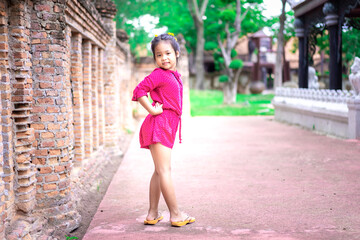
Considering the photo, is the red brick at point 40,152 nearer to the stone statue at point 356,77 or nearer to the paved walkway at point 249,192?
the paved walkway at point 249,192

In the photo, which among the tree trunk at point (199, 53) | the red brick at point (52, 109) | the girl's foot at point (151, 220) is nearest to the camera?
the girl's foot at point (151, 220)

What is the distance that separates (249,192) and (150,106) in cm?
206

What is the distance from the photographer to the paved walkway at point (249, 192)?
12.5ft

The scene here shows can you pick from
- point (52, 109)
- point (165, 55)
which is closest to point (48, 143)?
point (52, 109)

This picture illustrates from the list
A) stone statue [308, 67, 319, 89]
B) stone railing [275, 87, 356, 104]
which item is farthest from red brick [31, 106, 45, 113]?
stone statue [308, 67, 319, 89]

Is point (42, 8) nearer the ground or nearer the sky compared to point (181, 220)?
nearer the sky

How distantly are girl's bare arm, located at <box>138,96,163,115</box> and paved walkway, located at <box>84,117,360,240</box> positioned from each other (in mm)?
1031

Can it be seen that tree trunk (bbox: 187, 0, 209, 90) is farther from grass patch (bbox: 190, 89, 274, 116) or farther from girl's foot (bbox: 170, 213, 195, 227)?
girl's foot (bbox: 170, 213, 195, 227)

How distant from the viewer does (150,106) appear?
3779 mm

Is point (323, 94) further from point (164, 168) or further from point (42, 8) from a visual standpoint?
point (42, 8)

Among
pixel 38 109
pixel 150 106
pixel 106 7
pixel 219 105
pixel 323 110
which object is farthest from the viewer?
pixel 219 105

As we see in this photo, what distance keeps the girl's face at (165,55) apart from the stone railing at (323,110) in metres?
6.55

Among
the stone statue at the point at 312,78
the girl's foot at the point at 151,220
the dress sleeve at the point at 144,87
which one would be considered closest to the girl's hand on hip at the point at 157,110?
the dress sleeve at the point at 144,87

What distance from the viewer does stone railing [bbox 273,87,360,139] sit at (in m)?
9.50
